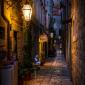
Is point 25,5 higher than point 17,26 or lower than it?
higher

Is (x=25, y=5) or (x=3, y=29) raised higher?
(x=25, y=5)

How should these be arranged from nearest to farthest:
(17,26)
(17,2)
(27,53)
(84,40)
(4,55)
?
1. (84,40)
2. (4,55)
3. (17,2)
4. (17,26)
5. (27,53)

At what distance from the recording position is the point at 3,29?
1134cm

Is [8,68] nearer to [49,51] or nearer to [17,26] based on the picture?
[17,26]

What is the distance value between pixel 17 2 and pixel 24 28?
3.08m

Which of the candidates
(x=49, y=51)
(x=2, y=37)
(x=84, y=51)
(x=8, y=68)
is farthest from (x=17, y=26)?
(x=49, y=51)

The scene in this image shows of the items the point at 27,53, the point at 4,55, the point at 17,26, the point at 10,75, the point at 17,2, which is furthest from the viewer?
the point at 27,53

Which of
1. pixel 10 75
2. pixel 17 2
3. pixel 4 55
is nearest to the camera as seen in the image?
pixel 10 75

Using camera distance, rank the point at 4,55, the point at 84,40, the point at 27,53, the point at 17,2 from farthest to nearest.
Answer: the point at 27,53 < the point at 17,2 < the point at 4,55 < the point at 84,40

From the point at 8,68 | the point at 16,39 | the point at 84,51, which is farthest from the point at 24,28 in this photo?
the point at 84,51

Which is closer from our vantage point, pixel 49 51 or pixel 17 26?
pixel 17 26

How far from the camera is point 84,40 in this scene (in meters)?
7.39

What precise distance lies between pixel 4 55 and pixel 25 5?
3311 mm

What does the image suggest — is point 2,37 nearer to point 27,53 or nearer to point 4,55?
point 4,55
